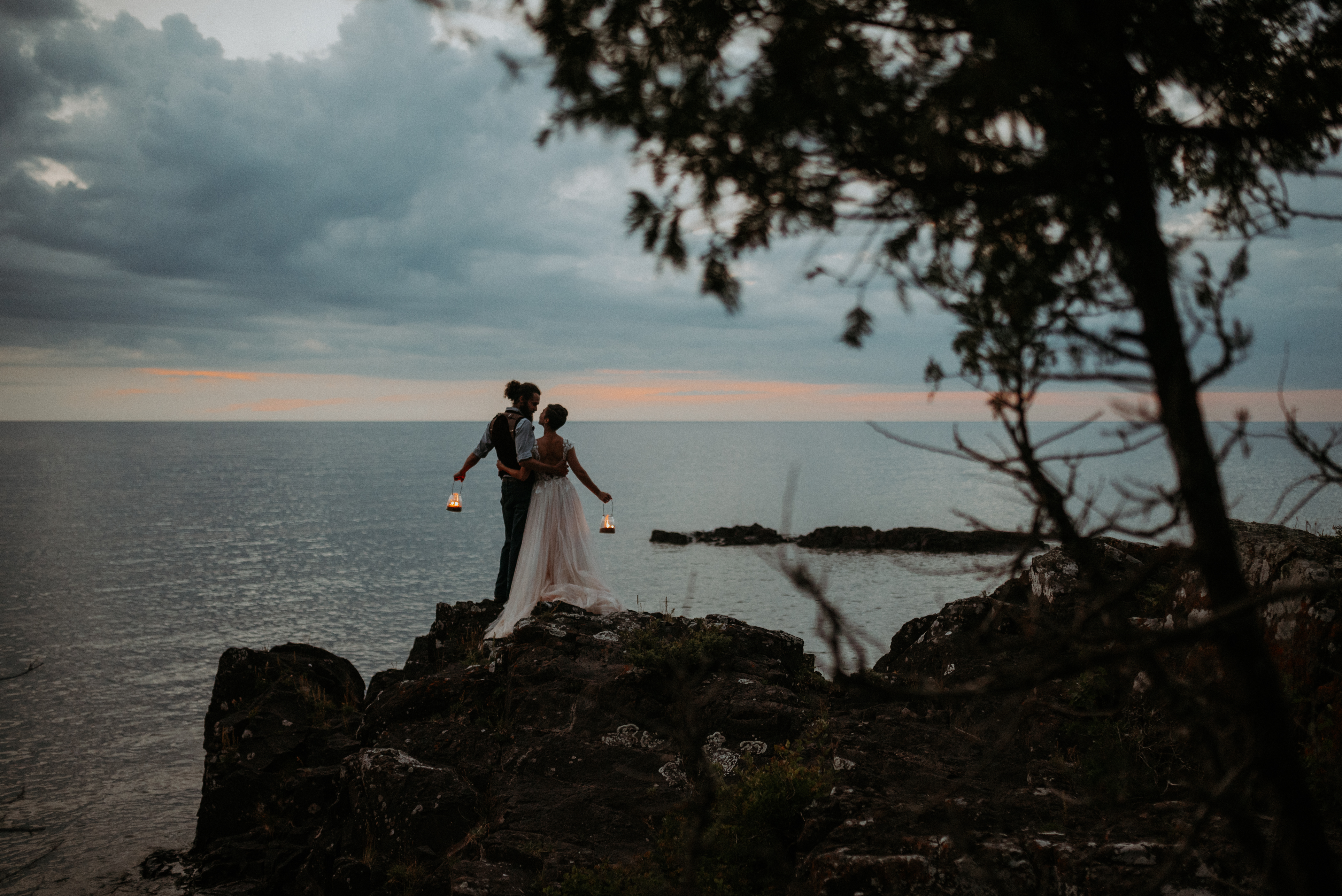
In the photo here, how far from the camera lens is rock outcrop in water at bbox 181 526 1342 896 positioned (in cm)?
457

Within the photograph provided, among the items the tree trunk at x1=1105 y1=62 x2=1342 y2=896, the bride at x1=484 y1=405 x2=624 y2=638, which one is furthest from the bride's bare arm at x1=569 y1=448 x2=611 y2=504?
the tree trunk at x1=1105 y1=62 x2=1342 y2=896

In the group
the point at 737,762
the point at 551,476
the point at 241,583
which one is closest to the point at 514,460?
the point at 551,476

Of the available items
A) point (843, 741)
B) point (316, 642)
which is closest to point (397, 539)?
point (316, 642)

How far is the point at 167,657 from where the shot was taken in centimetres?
2461

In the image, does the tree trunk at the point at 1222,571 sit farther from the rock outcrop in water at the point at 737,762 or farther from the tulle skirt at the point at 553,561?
the tulle skirt at the point at 553,561

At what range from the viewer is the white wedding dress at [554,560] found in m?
11.5

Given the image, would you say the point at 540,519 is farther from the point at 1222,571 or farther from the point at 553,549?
the point at 1222,571

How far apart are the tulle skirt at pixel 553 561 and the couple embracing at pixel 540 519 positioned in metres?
0.01

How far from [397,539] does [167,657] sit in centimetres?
2736

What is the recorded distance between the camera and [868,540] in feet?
145

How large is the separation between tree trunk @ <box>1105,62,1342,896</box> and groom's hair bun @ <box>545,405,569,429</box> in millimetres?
8768

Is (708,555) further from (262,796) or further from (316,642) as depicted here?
(262,796)

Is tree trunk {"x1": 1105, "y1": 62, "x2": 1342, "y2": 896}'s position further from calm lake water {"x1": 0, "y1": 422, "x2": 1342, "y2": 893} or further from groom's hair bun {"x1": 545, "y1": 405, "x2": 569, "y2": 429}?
groom's hair bun {"x1": 545, "y1": 405, "x2": 569, "y2": 429}

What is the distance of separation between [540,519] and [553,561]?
2.22 feet
